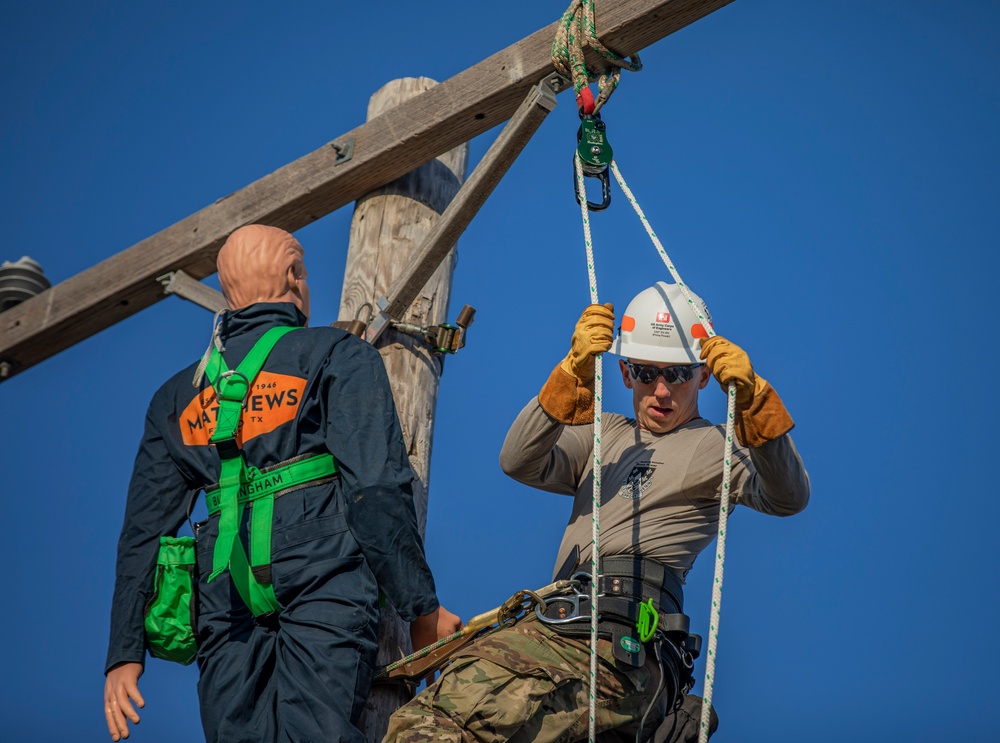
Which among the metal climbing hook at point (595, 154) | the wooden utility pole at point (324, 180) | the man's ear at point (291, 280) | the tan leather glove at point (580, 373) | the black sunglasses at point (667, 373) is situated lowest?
the tan leather glove at point (580, 373)

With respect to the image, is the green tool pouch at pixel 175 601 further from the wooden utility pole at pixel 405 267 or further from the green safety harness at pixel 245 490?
the wooden utility pole at pixel 405 267

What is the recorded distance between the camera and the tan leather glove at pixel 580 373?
425cm

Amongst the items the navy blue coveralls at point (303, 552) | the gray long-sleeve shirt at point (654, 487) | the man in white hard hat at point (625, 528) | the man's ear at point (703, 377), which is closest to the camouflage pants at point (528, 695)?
the man in white hard hat at point (625, 528)

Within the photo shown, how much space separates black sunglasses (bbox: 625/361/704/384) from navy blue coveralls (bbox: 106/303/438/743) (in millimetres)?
1118

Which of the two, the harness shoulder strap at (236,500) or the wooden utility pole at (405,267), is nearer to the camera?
the harness shoulder strap at (236,500)

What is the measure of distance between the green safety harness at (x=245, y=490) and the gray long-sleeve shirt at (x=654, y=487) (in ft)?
2.60

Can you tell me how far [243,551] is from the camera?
4.03 m

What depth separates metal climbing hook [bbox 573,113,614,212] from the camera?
4.71 meters

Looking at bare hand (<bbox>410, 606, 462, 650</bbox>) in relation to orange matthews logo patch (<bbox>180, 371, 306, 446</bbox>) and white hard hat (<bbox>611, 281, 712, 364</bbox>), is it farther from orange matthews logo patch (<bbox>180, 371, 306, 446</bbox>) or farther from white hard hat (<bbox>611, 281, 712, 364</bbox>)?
white hard hat (<bbox>611, 281, 712, 364</bbox>)

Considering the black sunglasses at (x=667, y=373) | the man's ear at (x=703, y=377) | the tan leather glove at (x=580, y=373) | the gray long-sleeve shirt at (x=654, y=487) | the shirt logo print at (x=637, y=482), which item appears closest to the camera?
the tan leather glove at (x=580, y=373)

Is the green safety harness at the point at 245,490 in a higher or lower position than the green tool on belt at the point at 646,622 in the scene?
higher

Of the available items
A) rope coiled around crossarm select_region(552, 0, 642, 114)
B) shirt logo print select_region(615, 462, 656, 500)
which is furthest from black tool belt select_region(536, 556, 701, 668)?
rope coiled around crossarm select_region(552, 0, 642, 114)

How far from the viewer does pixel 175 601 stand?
4.17 metres

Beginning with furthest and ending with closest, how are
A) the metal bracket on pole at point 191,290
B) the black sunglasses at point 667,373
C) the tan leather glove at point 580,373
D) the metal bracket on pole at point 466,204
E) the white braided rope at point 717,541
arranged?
the metal bracket on pole at point 191,290, the metal bracket on pole at point 466,204, the black sunglasses at point 667,373, the tan leather glove at point 580,373, the white braided rope at point 717,541
